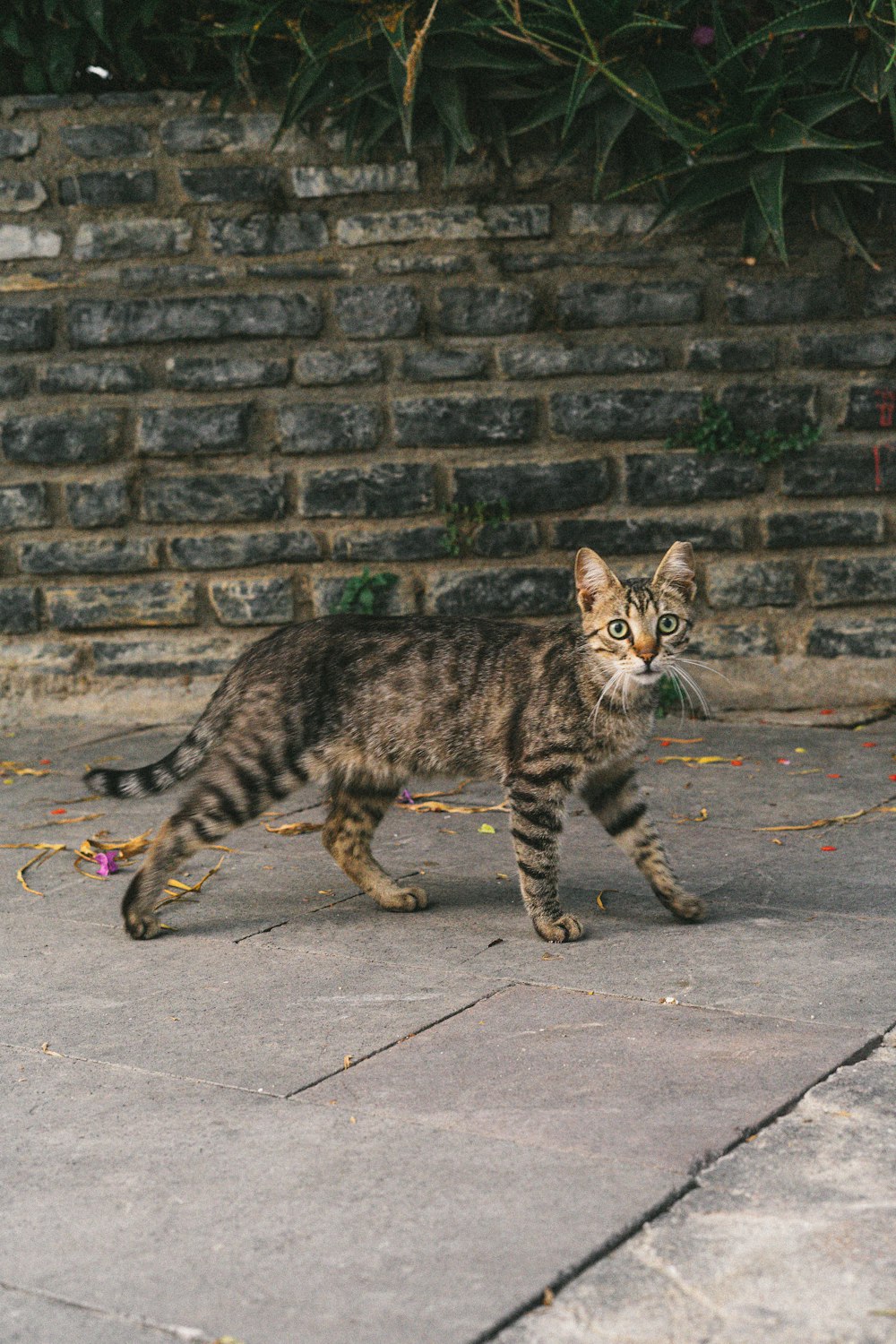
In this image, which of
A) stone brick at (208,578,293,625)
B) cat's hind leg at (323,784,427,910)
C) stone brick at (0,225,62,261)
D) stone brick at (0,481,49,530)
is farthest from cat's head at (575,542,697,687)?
stone brick at (0,225,62,261)

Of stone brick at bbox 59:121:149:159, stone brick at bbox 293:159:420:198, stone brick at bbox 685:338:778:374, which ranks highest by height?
stone brick at bbox 59:121:149:159

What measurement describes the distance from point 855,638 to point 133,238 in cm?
351

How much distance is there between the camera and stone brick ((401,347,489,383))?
659 cm

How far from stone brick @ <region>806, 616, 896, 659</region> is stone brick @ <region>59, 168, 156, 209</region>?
3.39 m

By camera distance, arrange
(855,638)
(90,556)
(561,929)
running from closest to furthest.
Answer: (561,929) → (855,638) → (90,556)

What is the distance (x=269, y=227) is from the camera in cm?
659

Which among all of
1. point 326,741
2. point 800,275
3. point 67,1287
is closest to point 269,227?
point 800,275

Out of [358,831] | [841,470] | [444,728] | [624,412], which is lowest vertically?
[358,831]

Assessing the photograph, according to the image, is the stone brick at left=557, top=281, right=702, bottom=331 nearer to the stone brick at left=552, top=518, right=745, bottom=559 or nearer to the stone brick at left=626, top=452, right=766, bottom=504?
the stone brick at left=626, top=452, right=766, bottom=504

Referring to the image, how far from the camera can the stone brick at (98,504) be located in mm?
6742

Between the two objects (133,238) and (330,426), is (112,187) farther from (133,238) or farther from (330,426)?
(330,426)

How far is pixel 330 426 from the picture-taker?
6.65m

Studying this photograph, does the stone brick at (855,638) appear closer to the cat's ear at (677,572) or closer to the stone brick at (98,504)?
the cat's ear at (677,572)

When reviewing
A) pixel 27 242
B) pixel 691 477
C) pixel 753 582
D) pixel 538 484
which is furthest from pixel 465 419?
pixel 27 242
